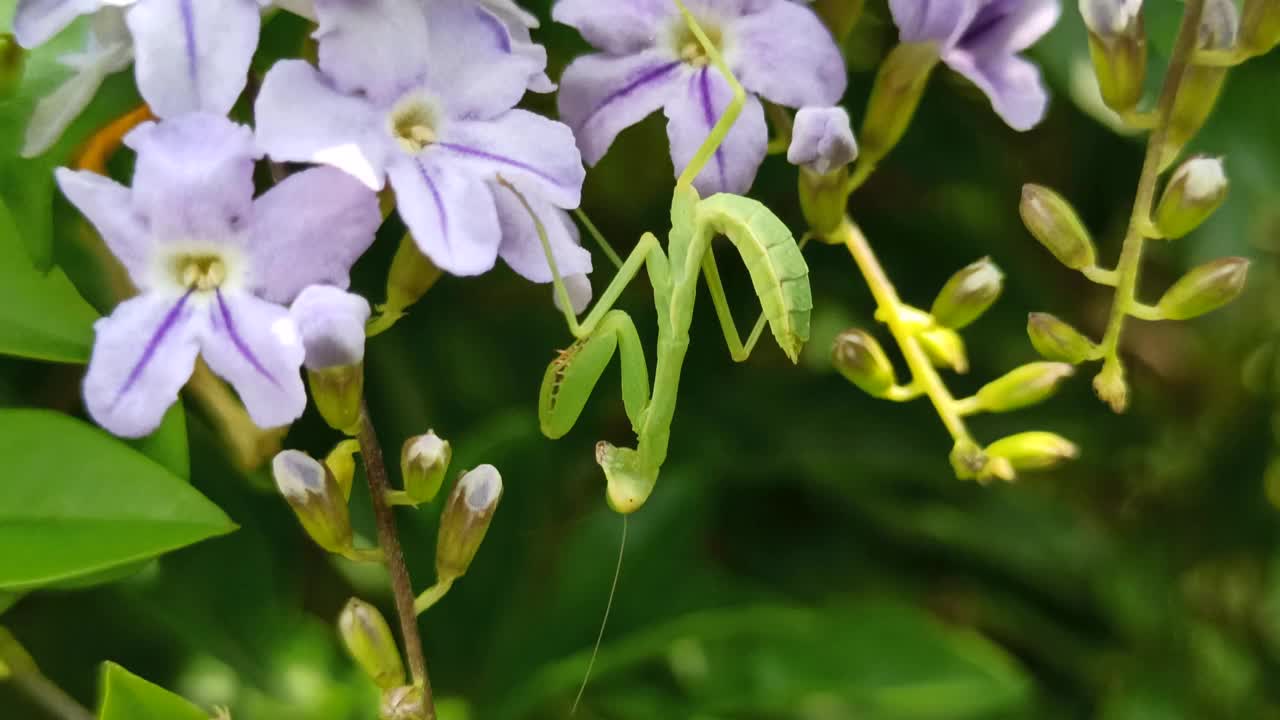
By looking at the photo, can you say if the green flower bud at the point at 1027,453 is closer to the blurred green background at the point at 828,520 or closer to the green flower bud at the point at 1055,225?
the green flower bud at the point at 1055,225

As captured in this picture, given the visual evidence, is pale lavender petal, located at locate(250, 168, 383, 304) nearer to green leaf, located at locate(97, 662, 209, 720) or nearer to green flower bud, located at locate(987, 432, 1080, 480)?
green leaf, located at locate(97, 662, 209, 720)

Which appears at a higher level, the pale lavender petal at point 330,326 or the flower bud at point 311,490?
the pale lavender petal at point 330,326

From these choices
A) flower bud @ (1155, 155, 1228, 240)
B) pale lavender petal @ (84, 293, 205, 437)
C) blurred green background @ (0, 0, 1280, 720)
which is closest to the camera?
pale lavender petal @ (84, 293, 205, 437)

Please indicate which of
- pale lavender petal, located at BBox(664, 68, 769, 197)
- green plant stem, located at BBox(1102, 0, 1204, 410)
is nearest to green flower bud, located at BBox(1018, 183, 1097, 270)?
green plant stem, located at BBox(1102, 0, 1204, 410)

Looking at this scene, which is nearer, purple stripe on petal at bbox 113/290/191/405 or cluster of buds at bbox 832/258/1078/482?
purple stripe on petal at bbox 113/290/191/405

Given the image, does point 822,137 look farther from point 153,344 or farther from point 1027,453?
point 153,344

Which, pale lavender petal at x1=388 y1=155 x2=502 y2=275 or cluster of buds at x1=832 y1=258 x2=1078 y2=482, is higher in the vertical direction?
pale lavender petal at x1=388 y1=155 x2=502 y2=275

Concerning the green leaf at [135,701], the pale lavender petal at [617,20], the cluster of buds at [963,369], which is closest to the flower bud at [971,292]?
the cluster of buds at [963,369]
